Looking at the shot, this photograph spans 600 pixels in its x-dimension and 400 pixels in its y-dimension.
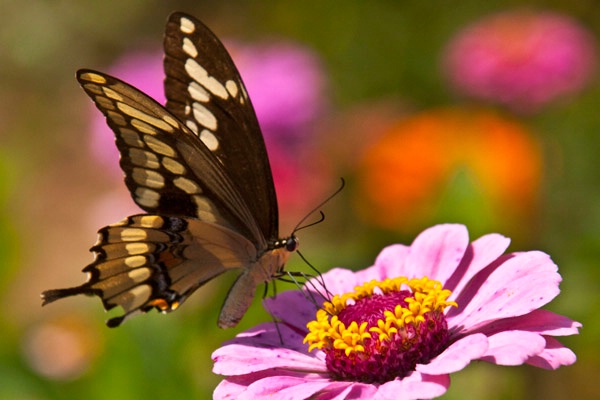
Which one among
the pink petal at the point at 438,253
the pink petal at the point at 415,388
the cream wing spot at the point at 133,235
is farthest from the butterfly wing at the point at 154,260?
the pink petal at the point at 415,388

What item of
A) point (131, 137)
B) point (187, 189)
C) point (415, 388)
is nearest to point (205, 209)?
point (187, 189)

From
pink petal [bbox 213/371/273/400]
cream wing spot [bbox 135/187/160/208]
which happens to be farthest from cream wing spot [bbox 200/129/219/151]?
pink petal [bbox 213/371/273/400]

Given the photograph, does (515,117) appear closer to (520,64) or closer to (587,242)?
(520,64)

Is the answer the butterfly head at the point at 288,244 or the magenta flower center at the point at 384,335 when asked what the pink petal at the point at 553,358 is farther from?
the butterfly head at the point at 288,244

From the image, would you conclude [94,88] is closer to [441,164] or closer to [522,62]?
[441,164]

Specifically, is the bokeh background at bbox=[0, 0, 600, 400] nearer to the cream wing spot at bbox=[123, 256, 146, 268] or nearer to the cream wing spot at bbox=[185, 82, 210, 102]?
the cream wing spot at bbox=[123, 256, 146, 268]
